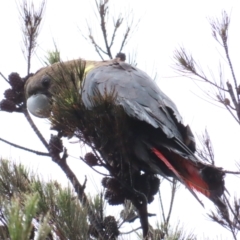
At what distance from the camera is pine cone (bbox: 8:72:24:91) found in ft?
7.63

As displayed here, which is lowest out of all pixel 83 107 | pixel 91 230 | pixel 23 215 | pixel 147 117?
pixel 23 215

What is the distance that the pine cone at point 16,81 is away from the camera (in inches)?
91.6

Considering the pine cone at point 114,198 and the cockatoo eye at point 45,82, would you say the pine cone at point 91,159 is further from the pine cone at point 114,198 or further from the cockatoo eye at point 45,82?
the cockatoo eye at point 45,82

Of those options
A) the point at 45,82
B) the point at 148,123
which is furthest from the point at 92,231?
the point at 45,82

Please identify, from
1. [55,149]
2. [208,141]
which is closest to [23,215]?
[55,149]

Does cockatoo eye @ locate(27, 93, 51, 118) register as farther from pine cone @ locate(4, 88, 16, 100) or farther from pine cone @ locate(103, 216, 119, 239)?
pine cone @ locate(103, 216, 119, 239)

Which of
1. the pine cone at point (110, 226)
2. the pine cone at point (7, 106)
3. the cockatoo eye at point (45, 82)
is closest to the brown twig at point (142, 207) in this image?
the pine cone at point (110, 226)

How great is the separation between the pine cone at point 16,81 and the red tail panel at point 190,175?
647 mm

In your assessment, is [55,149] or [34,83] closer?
[55,149]

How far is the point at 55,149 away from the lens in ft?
6.91

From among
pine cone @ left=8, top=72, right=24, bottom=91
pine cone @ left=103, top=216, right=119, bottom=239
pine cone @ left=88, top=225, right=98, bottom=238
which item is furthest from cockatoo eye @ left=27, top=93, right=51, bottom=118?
pine cone @ left=88, top=225, right=98, bottom=238

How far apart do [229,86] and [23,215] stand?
4.92 feet

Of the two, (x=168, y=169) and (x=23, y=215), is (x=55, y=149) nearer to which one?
(x=168, y=169)

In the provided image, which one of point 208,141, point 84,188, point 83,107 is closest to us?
point 83,107
